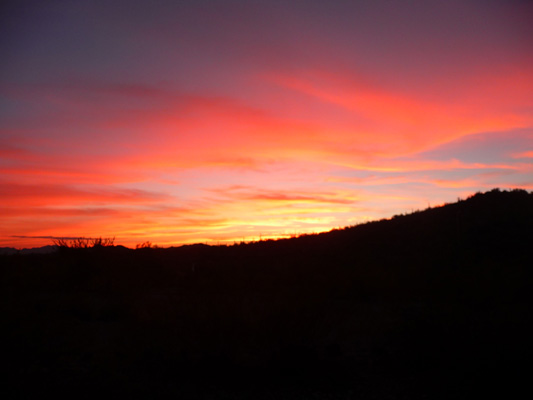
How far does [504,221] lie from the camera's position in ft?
92.8

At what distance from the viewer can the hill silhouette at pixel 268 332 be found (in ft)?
24.4

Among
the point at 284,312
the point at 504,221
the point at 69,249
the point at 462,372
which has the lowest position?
the point at 462,372

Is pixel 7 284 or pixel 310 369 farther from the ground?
pixel 7 284

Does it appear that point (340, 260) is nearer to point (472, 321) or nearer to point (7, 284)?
point (472, 321)

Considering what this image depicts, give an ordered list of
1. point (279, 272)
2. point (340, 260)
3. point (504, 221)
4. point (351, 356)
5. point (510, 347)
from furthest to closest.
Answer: point (504, 221), point (340, 260), point (279, 272), point (351, 356), point (510, 347)

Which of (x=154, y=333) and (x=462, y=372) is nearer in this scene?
(x=462, y=372)

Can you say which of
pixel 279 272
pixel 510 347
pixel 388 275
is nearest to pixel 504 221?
pixel 388 275

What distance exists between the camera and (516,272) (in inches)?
698

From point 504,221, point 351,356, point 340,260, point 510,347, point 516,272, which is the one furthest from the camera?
point 504,221

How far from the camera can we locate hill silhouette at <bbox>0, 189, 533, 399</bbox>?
293 inches

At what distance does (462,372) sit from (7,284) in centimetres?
1779

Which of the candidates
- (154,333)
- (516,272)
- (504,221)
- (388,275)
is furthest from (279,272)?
(504,221)

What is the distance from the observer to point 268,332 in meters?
9.14

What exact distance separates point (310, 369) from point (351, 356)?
1.42 m
